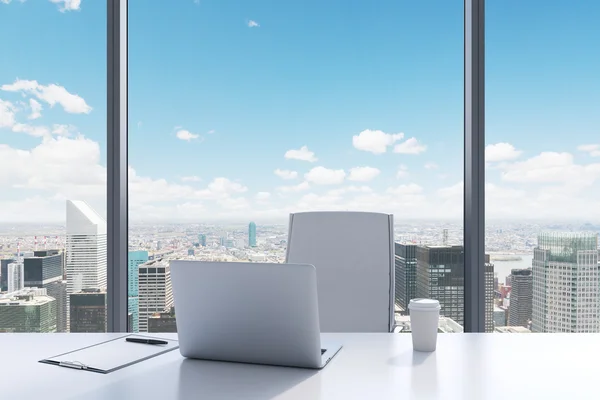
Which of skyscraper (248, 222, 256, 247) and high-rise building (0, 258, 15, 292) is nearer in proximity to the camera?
high-rise building (0, 258, 15, 292)

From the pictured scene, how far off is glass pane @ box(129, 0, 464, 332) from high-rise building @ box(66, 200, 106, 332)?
156 millimetres

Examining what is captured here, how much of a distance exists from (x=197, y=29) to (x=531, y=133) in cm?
212

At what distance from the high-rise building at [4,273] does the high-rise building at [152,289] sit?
632mm

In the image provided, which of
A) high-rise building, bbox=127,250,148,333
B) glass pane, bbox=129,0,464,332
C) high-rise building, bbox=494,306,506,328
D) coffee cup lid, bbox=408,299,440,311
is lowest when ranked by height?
high-rise building, bbox=494,306,506,328

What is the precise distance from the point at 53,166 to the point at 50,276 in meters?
0.56

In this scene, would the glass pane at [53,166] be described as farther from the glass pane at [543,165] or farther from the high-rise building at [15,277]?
the glass pane at [543,165]

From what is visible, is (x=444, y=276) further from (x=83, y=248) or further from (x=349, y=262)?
(x=83, y=248)

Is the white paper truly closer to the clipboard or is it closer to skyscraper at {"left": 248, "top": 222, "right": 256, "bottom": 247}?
the clipboard

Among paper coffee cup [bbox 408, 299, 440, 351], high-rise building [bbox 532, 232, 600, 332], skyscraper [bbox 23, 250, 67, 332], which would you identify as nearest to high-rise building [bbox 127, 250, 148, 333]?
skyscraper [bbox 23, 250, 67, 332]

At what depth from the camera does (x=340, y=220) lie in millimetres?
Result: 1836

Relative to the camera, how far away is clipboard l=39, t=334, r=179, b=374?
1061mm

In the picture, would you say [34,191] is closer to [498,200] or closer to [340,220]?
[340,220]

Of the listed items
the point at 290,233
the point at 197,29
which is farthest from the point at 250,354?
→ the point at 197,29

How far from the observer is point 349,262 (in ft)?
5.93
